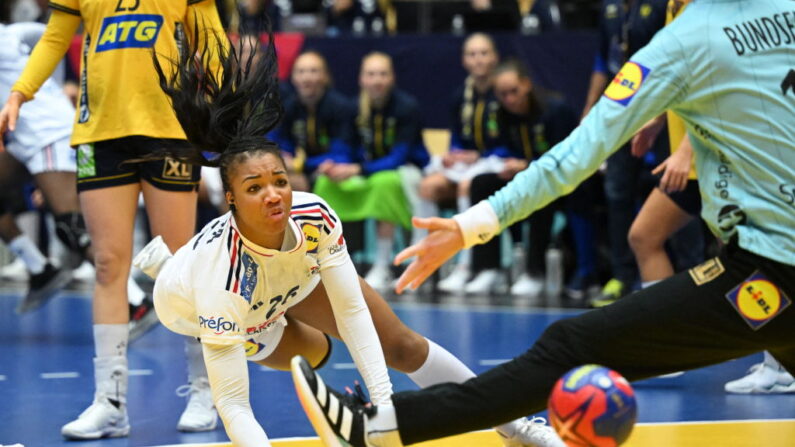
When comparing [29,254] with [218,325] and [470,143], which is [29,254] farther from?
[218,325]

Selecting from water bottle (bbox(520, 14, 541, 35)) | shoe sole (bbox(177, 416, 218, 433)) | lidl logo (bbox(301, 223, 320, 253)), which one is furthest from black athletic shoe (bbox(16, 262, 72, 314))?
water bottle (bbox(520, 14, 541, 35))

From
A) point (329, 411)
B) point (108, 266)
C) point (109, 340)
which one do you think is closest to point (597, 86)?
point (108, 266)

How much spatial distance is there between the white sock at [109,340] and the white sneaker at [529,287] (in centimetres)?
464

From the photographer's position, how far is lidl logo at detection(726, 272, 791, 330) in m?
3.07

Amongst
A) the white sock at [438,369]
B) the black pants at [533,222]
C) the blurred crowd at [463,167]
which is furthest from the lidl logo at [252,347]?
the black pants at [533,222]

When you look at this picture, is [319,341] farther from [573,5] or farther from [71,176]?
[573,5]

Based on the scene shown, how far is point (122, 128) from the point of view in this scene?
4.68 metres

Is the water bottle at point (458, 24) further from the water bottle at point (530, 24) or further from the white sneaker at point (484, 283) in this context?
the white sneaker at point (484, 283)

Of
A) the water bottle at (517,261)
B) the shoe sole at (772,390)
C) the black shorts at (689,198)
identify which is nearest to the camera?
the shoe sole at (772,390)

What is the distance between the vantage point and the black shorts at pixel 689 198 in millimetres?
5434

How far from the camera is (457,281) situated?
908 cm

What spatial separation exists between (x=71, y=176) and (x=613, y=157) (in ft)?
11.5

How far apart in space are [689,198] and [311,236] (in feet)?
7.49

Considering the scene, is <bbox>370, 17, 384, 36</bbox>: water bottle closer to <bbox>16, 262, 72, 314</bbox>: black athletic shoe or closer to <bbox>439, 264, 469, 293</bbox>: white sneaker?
<bbox>439, 264, 469, 293</bbox>: white sneaker
